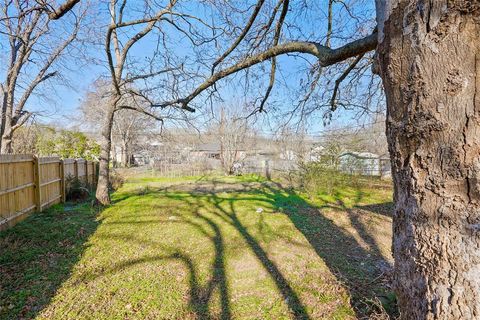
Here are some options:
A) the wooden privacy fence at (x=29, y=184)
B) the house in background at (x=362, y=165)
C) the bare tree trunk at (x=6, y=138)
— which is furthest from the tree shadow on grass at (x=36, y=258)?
the house in background at (x=362, y=165)

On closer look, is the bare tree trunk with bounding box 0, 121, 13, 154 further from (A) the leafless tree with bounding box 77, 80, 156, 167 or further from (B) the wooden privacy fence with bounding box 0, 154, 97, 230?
(A) the leafless tree with bounding box 77, 80, 156, 167

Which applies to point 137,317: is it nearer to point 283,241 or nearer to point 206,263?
point 206,263

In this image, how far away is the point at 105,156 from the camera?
7344 millimetres

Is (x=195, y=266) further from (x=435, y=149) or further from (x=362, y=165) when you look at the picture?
(x=362, y=165)

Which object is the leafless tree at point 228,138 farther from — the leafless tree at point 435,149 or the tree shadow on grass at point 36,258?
the leafless tree at point 435,149

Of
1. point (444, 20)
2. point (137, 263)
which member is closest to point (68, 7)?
point (444, 20)

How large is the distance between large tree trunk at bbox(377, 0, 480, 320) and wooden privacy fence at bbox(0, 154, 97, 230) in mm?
5919

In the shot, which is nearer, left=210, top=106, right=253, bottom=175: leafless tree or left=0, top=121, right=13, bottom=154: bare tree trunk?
left=0, top=121, right=13, bottom=154: bare tree trunk

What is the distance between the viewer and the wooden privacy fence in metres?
4.56

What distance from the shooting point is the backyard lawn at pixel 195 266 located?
8.32 feet

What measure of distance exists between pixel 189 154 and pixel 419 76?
67.2 ft

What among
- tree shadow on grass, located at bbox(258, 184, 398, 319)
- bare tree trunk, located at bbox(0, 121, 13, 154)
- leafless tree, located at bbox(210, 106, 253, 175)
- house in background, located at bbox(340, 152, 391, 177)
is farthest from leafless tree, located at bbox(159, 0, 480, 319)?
leafless tree, located at bbox(210, 106, 253, 175)

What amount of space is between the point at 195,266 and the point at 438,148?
323 cm

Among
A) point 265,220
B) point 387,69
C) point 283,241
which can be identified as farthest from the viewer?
point 265,220
